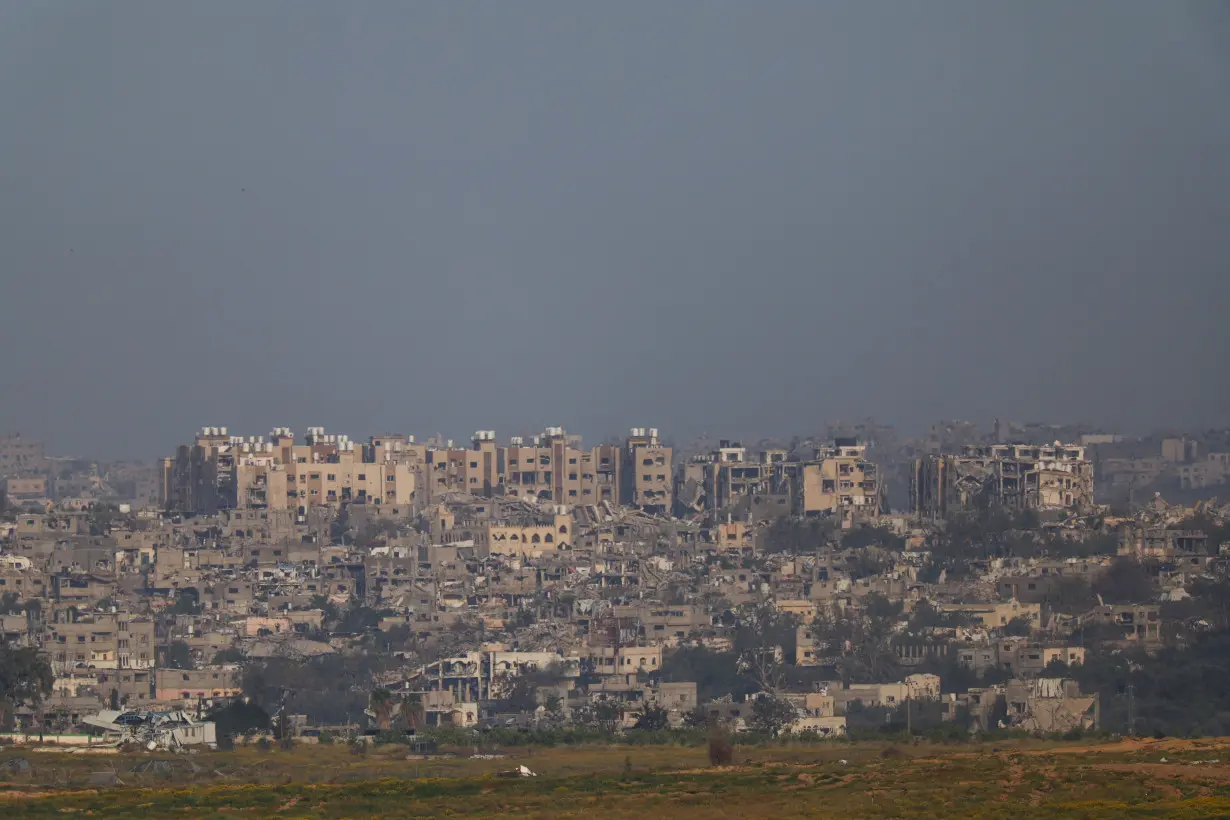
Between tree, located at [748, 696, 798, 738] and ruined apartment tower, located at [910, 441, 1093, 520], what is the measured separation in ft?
123

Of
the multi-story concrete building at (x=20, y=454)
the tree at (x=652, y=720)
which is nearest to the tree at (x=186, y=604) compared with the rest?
the tree at (x=652, y=720)

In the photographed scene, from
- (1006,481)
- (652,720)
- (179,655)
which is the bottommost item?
(652,720)

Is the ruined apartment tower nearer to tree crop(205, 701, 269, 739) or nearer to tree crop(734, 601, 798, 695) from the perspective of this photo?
tree crop(734, 601, 798, 695)

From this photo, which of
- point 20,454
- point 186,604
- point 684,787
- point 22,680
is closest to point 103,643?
point 186,604

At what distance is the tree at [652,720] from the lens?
5349 cm

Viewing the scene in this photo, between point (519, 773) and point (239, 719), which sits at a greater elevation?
point (239, 719)

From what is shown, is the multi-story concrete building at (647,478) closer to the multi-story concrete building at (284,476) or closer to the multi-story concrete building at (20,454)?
the multi-story concrete building at (284,476)

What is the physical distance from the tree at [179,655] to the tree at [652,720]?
1574 cm

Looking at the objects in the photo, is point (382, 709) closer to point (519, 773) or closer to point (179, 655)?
point (519, 773)

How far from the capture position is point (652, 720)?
54125 millimetres

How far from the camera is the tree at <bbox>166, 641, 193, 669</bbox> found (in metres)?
67.6

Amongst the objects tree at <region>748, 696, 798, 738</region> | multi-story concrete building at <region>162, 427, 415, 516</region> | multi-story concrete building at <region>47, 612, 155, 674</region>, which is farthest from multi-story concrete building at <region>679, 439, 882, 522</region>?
tree at <region>748, 696, 798, 738</region>

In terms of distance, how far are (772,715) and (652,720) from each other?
2603 mm

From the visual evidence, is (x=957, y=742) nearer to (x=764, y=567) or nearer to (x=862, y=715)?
(x=862, y=715)
